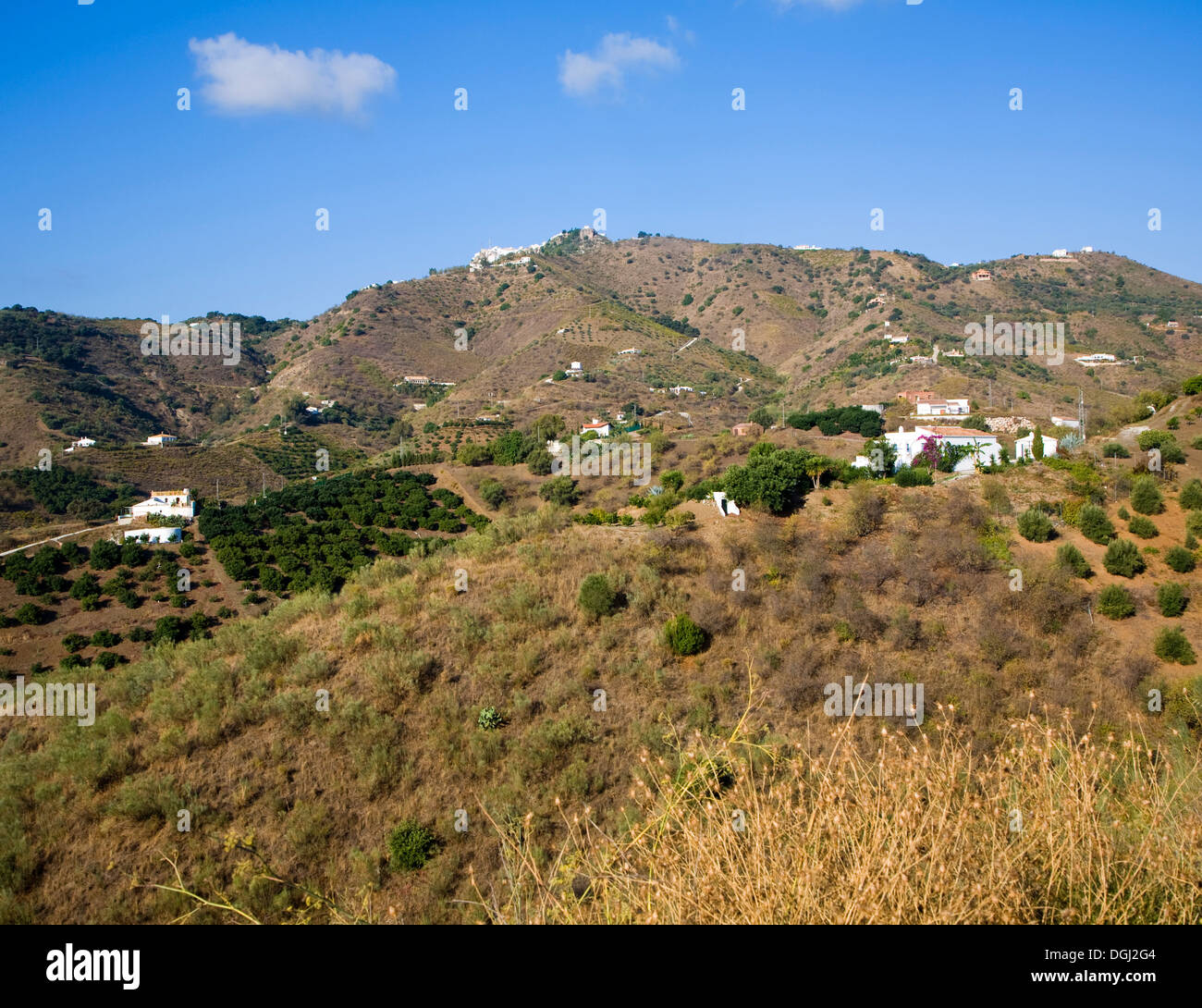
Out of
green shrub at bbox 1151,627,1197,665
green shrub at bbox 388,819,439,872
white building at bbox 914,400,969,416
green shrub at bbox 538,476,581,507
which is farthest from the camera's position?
white building at bbox 914,400,969,416

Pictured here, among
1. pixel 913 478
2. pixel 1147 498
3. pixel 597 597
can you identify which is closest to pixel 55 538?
pixel 597 597

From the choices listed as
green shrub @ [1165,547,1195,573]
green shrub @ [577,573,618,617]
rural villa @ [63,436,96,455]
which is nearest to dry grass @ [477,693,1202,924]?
green shrub @ [577,573,618,617]

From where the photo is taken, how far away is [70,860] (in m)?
10.9

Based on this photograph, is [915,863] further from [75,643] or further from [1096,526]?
[75,643]

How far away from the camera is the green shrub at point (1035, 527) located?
21.7 meters

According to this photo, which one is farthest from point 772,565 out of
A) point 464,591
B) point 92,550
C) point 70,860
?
point 92,550

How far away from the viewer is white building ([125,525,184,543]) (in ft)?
120

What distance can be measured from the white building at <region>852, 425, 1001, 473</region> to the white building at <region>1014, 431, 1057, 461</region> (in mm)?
806

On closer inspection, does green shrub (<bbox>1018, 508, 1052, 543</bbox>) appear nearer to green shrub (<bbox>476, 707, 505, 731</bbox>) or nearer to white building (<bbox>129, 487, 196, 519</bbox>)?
green shrub (<bbox>476, 707, 505, 731</bbox>)

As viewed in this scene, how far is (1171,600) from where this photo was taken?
1823cm

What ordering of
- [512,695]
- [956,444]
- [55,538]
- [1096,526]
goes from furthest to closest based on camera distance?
[55,538]
[956,444]
[1096,526]
[512,695]

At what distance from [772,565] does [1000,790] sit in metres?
16.1

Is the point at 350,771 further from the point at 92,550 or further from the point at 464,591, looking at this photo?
the point at 92,550

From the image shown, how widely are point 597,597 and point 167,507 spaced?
32.8 meters
